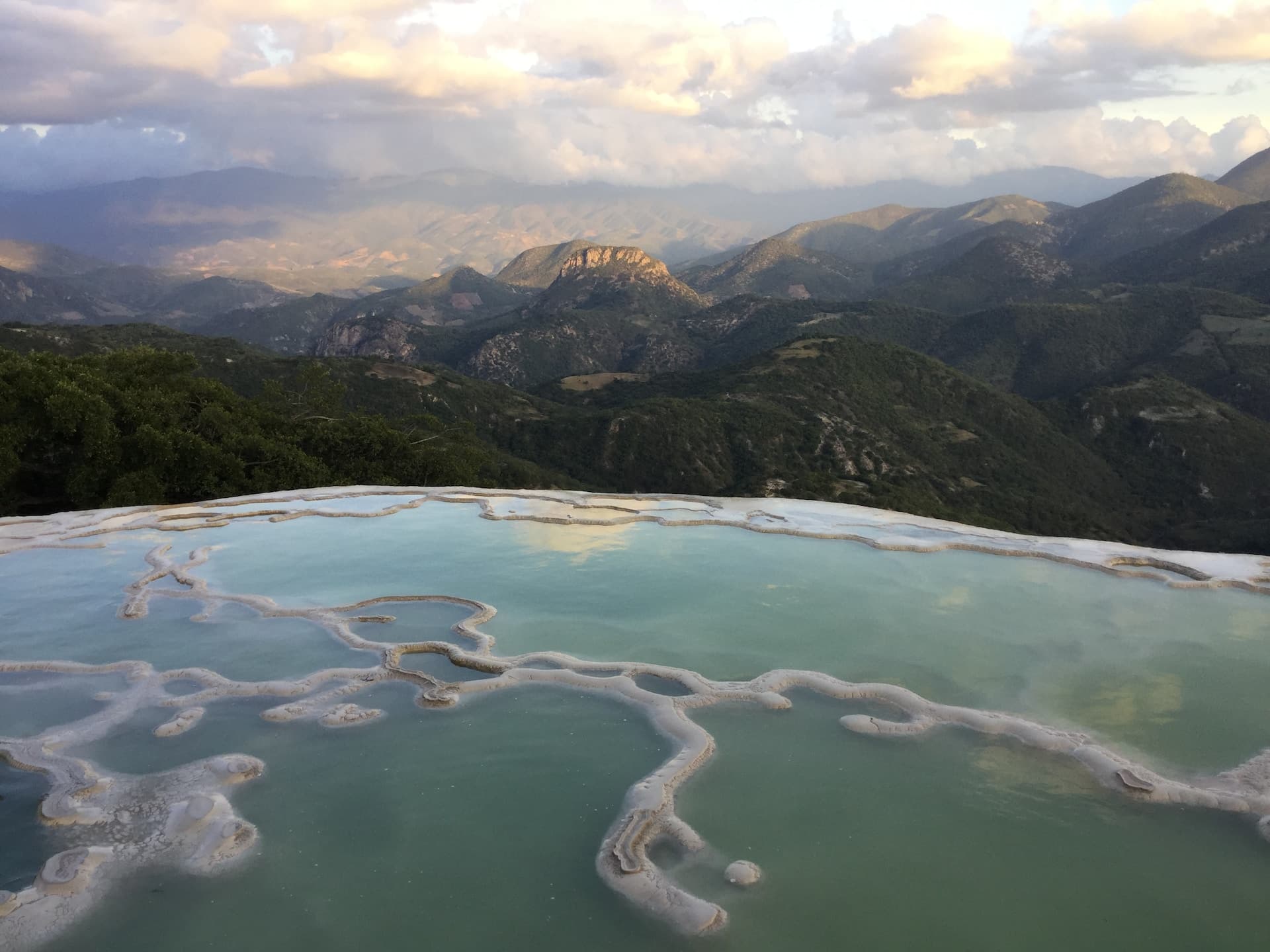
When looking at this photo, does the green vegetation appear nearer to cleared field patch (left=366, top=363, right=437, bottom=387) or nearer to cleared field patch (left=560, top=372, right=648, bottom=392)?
cleared field patch (left=366, top=363, right=437, bottom=387)

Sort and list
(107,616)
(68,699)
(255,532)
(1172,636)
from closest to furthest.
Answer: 1. (68,699)
2. (1172,636)
3. (107,616)
4. (255,532)

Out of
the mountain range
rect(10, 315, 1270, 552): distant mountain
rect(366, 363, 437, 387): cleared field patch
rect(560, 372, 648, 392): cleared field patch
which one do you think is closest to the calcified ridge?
the mountain range

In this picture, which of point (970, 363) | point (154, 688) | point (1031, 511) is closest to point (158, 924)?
point (154, 688)

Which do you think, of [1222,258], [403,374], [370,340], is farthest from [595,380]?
[1222,258]

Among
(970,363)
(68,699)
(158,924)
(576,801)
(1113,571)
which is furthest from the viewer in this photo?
(970,363)

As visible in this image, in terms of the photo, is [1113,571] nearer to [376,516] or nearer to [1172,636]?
[1172,636]

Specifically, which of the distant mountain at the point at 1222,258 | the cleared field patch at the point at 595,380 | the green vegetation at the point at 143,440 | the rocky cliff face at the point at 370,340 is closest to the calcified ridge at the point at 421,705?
the green vegetation at the point at 143,440
